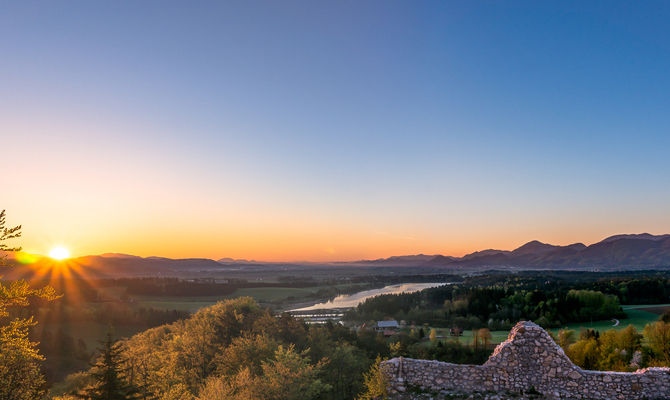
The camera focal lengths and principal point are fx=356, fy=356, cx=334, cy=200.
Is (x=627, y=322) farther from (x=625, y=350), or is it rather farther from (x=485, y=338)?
(x=625, y=350)

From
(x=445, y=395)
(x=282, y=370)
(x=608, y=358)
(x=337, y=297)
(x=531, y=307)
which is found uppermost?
(x=445, y=395)

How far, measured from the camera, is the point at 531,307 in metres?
73.4

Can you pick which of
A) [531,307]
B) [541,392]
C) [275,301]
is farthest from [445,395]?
[275,301]

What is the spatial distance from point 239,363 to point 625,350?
2764cm

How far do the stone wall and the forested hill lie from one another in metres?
7.65

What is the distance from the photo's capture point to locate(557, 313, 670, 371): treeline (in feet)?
75.3

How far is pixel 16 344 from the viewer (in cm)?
1233

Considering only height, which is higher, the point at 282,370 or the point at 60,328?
the point at 282,370

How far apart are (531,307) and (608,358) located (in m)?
53.7

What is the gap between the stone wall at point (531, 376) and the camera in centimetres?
1153

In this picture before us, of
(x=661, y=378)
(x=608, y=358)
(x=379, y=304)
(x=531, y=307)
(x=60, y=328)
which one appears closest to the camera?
(x=661, y=378)

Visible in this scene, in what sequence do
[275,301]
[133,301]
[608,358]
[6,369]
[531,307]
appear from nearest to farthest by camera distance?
[6,369]
[608,358]
[531,307]
[133,301]
[275,301]

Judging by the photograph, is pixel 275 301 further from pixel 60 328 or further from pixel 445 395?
pixel 445 395

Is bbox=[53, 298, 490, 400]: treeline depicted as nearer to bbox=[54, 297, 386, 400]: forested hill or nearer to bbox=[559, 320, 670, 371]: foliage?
bbox=[54, 297, 386, 400]: forested hill
